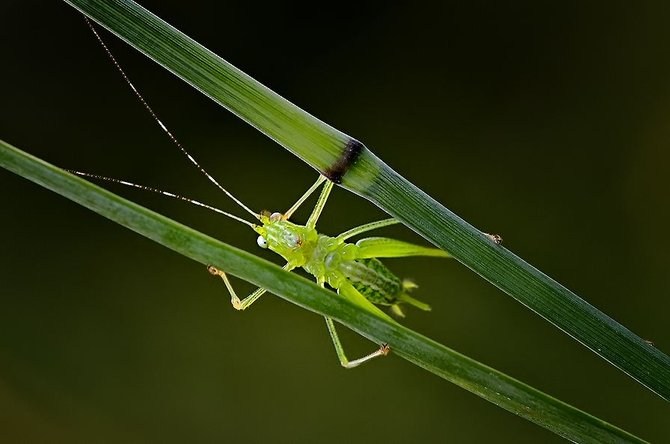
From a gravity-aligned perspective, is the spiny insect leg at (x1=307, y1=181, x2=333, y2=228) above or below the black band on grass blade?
above

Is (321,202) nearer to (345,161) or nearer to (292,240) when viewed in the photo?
(292,240)

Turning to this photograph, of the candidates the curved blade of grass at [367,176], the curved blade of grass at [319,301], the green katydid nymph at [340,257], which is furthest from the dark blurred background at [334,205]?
the curved blade of grass at [319,301]

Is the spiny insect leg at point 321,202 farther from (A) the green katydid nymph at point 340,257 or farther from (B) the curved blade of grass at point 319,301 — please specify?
(B) the curved blade of grass at point 319,301

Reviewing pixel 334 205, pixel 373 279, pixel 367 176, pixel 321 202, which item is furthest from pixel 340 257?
pixel 334 205

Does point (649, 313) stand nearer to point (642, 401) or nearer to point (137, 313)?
point (642, 401)

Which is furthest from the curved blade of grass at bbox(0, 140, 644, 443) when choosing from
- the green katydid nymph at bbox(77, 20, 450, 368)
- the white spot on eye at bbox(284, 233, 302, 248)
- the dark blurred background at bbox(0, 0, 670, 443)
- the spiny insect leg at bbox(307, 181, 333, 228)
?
the dark blurred background at bbox(0, 0, 670, 443)

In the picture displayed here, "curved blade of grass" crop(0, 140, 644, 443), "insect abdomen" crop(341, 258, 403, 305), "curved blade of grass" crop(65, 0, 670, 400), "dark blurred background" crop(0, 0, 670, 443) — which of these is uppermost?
"dark blurred background" crop(0, 0, 670, 443)

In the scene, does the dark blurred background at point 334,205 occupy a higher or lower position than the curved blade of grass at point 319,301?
higher

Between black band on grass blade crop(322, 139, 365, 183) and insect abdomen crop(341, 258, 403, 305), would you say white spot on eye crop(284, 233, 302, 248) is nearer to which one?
insect abdomen crop(341, 258, 403, 305)
